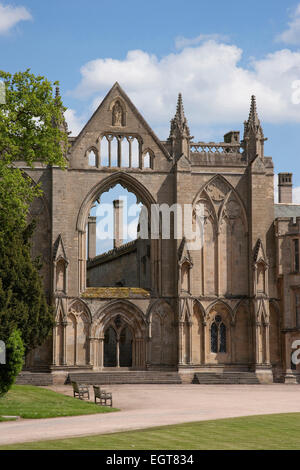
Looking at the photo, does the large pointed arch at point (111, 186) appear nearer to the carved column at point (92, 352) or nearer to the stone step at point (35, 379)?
the carved column at point (92, 352)

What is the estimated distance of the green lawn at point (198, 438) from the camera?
687 inches

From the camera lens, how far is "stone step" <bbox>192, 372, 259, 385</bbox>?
150ft

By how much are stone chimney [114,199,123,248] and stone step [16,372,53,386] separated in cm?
2158

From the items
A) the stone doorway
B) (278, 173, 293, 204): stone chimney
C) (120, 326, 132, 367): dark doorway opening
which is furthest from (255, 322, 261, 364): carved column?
(278, 173, 293, 204): stone chimney

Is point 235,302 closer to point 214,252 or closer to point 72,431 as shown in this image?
point 214,252

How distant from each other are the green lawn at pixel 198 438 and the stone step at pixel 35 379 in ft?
71.6

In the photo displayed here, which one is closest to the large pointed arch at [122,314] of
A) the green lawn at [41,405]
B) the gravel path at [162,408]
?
the gravel path at [162,408]

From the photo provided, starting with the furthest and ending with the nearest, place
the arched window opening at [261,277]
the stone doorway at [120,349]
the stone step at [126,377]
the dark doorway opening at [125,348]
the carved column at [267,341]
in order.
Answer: the dark doorway opening at [125,348] → the stone doorway at [120,349] → the arched window opening at [261,277] → the carved column at [267,341] → the stone step at [126,377]

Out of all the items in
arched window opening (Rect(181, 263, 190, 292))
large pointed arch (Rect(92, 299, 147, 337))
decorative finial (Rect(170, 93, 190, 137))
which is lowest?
large pointed arch (Rect(92, 299, 147, 337))

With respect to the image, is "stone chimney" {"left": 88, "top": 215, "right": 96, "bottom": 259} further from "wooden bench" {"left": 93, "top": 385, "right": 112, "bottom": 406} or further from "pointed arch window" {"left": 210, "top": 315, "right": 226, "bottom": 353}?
"wooden bench" {"left": 93, "top": 385, "right": 112, "bottom": 406}

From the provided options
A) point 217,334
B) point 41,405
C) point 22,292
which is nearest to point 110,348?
point 217,334

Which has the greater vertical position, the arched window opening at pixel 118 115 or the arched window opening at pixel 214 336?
the arched window opening at pixel 118 115
